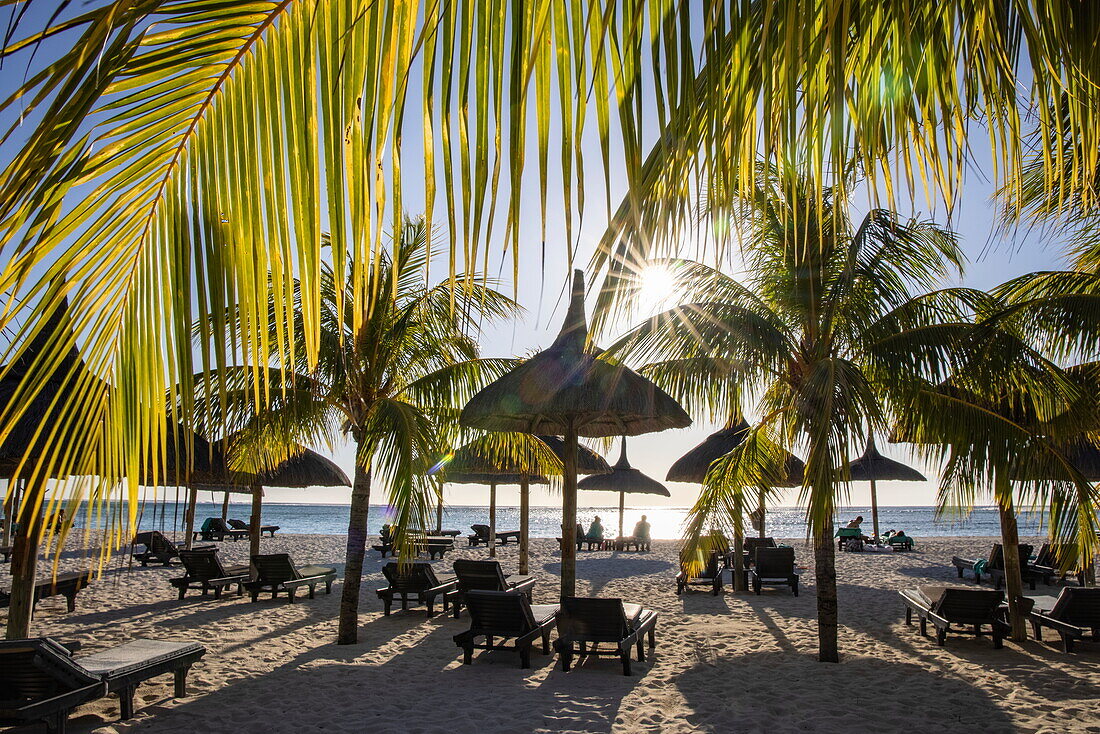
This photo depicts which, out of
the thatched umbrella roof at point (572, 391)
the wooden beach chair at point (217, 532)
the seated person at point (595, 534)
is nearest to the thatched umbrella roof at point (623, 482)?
the seated person at point (595, 534)

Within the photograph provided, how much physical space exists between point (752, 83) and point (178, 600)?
45.5 ft

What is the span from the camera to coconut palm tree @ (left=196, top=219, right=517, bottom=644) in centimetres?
798

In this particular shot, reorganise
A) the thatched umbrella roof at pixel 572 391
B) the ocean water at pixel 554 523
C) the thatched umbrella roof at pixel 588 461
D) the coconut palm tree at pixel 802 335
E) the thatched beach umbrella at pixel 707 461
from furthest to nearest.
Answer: the ocean water at pixel 554 523, the thatched umbrella roof at pixel 588 461, the thatched beach umbrella at pixel 707 461, the thatched umbrella roof at pixel 572 391, the coconut palm tree at pixel 802 335

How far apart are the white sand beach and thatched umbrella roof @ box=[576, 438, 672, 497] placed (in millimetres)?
9546

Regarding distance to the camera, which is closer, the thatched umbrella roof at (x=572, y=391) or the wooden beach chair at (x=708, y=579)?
the thatched umbrella roof at (x=572, y=391)

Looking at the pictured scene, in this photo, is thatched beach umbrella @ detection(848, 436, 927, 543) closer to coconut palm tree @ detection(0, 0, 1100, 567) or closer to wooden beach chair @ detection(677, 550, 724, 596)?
wooden beach chair @ detection(677, 550, 724, 596)

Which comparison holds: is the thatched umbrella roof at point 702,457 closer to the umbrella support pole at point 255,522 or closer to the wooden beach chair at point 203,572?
the umbrella support pole at point 255,522

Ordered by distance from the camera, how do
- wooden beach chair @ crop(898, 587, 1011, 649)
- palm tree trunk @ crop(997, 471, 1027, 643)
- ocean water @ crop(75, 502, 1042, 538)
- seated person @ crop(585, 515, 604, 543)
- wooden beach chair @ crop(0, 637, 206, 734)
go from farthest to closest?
ocean water @ crop(75, 502, 1042, 538)
seated person @ crop(585, 515, 604, 543)
palm tree trunk @ crop(997, 471, 1027, 643)
wooden beach chair @ crop(898, 587, 1011, 649)
wooden beach chair @ crop(0, 637, 206, 734)

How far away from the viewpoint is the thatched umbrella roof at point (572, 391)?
27.1 ft

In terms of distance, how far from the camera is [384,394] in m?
9.48

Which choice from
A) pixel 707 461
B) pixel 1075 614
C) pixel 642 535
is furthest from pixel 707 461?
pixel 1075 614

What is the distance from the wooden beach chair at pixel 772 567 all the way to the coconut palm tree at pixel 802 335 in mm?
4907

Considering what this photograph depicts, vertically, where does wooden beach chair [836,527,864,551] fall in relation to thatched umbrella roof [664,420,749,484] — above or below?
below

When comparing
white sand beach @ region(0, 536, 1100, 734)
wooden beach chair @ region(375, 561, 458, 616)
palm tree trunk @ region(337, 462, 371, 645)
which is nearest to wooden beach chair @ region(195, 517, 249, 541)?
white sand beach @ region(0, 536, 1100, 734)
